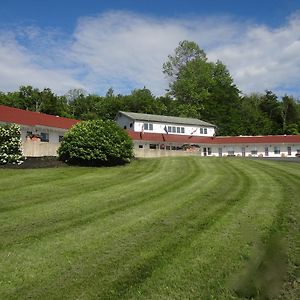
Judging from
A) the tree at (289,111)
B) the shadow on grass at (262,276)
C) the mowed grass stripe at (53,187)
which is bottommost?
the shadow on grass at (262,276)

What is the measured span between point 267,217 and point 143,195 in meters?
5.14

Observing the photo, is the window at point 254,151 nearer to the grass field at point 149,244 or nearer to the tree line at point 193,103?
the tree line at point 193,103

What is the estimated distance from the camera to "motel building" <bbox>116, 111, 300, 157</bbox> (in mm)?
62219

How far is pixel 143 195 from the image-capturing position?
14555 mm

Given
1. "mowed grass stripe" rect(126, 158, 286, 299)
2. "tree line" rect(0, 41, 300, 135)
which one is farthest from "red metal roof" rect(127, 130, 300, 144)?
"mowed grass stripe" rect(126, 158, 286, 299)

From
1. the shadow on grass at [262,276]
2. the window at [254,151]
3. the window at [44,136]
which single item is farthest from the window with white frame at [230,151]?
the shadow on grass at [262,276]

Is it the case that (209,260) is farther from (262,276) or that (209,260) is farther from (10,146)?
(10,146)

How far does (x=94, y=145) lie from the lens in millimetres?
27969

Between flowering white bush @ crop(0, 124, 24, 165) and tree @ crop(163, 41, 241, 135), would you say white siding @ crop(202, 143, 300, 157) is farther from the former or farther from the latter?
flowering white bush @ crop(0, 124, 24, 165)

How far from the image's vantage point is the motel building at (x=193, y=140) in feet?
204

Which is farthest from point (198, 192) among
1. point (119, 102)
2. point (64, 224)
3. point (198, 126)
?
point (119, 102)

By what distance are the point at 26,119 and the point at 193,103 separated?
185 feet

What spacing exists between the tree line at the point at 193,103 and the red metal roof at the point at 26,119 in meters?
36.0

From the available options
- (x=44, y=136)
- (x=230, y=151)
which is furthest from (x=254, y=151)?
(x=44, y=136)
